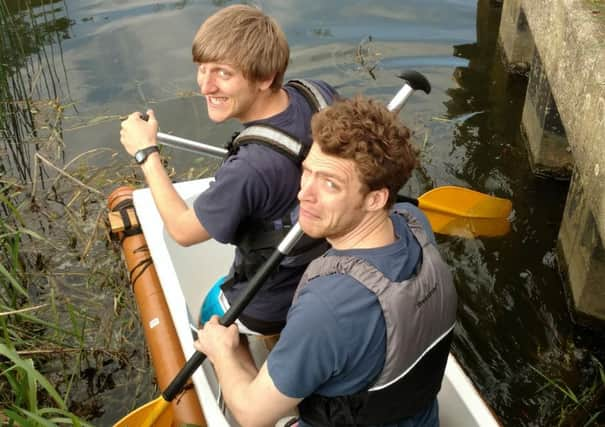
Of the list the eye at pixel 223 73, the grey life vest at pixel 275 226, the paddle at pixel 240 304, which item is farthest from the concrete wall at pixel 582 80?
the eye at pixel 223 73

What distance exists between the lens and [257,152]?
1.90m

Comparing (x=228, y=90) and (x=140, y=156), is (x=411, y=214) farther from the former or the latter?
(x=140, y=156)

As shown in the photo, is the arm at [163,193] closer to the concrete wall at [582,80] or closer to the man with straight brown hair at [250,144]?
the man with straight brown hair at [250,144]

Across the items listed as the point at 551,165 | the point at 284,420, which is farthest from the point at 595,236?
the point at 284,420

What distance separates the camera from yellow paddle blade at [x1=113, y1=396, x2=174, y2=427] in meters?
2.32

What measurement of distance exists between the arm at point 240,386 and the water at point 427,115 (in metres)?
1.43

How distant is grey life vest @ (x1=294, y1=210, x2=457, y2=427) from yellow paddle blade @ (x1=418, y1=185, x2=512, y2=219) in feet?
6.50

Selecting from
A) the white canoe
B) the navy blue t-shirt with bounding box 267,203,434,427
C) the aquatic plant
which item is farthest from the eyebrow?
the aquatic plant

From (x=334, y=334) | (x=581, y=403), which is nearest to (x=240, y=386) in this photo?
(x=334, y=334)

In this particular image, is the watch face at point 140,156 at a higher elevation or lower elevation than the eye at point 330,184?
lower

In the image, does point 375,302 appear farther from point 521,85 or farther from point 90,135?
point 521,85

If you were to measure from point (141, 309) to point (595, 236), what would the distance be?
2019 mm

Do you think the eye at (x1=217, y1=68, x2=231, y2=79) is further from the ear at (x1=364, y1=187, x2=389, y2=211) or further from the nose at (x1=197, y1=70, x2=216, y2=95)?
the ear at (x1=364, y1=187, x2=389, y2=211)

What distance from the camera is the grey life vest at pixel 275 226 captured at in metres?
1.91
